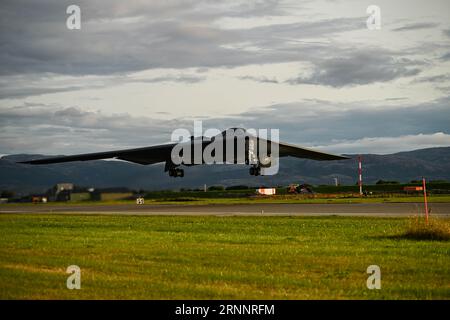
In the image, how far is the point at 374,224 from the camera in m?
21.6

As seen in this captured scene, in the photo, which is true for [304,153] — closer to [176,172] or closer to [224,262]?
[176,172]

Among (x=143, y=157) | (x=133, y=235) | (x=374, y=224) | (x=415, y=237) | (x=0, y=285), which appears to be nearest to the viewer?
(x=0, y=285)

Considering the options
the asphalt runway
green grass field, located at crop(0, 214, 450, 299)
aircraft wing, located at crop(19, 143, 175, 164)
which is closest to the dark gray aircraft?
aircraft wing, located at crop(19, 143, 175, 164)

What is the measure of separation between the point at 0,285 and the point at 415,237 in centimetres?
1157

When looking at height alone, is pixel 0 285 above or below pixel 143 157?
below

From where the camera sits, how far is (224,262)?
1261 cm

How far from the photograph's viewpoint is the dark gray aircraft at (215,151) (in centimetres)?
3491

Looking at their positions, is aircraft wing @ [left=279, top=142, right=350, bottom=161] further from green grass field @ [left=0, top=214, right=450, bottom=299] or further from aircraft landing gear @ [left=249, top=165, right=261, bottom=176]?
green grass field @ [left=0, top=214, right=450, bottom=299]

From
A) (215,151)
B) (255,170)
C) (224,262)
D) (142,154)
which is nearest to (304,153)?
(255,170)

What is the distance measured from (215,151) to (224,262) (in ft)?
81.5

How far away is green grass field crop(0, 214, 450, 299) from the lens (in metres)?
9.64

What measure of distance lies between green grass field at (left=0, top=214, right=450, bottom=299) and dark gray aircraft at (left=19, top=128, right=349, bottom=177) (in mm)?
14253
